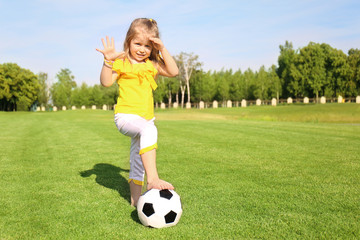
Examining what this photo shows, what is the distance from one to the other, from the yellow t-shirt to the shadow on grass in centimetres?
139

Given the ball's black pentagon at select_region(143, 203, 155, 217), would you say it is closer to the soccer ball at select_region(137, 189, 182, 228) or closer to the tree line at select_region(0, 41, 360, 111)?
the soccer ball at select_region(137, 189, 182, 228)

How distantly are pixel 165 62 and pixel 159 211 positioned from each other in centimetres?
198

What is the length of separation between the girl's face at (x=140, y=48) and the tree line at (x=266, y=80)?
61.2 metres

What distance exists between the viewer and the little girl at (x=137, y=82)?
3.85 m

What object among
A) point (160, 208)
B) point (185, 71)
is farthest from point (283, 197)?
point (185, 71)

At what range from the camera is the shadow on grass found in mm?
4972

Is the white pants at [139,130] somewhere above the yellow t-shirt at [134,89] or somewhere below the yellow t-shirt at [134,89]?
below

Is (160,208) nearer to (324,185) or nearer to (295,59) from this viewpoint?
(324,185)

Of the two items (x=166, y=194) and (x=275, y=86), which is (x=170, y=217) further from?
(x=275, y=86)

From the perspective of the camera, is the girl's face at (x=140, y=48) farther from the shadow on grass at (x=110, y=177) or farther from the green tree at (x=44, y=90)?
the green tree at (x=44, y=90)

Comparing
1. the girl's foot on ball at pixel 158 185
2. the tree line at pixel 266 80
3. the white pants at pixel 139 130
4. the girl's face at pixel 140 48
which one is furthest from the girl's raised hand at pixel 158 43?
the tree line at pixel 266 80

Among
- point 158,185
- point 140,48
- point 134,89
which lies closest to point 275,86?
point 140,48

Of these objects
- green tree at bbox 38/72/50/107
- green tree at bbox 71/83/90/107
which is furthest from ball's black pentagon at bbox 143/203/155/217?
green tree at bbox 38/72/50/107

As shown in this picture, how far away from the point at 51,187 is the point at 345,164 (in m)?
6.22
